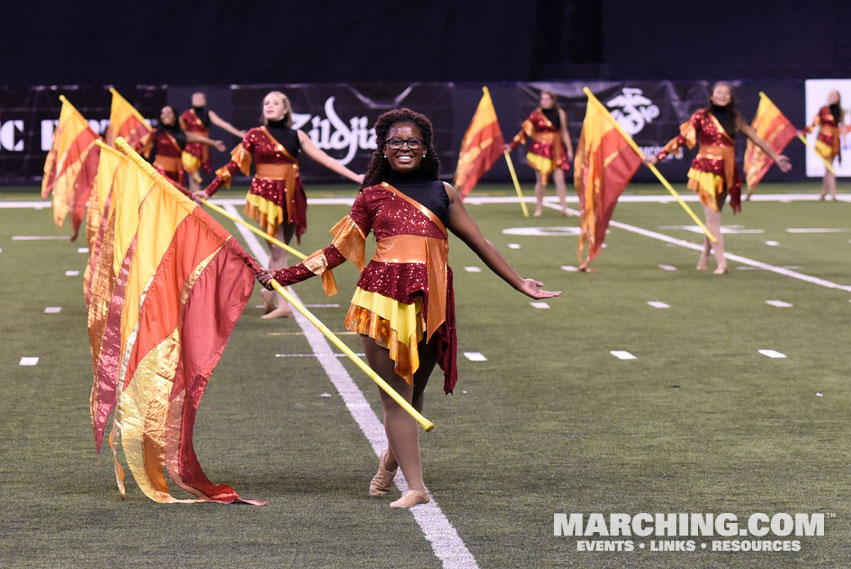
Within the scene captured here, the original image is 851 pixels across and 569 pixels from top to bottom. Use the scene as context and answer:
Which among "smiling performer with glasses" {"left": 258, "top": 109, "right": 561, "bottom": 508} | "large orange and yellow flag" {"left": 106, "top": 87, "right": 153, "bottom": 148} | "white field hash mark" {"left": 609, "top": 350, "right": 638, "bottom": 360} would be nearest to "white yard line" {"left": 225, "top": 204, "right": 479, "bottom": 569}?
"smiling performer with glasses" {"left": 258, "top": 109, "right": 561, "bottom": 508}

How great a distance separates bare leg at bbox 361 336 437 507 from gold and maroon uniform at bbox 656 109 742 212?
30.8 feet

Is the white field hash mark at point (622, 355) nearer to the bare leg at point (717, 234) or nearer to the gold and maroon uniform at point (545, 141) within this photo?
the bare leg at point (717, 234)

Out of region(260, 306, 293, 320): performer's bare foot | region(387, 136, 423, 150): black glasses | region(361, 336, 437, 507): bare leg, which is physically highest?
region(387, 136, 423, 150): black glasses

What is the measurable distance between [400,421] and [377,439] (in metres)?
1.35

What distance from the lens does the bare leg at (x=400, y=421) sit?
6504mm

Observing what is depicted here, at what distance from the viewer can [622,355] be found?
10664 mm

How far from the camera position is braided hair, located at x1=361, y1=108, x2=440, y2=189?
660 cm

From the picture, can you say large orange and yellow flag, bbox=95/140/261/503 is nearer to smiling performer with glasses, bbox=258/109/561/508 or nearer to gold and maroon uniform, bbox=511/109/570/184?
smiling performer with glasses, bbox=258/109/561/508

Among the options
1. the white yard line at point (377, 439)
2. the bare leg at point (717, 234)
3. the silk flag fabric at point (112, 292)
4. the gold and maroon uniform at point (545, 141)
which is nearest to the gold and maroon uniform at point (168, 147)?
the gold and maroon uniform at point (545, 141)

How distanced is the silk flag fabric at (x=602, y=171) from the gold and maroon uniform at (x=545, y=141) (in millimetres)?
8019

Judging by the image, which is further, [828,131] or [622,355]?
[828,131]

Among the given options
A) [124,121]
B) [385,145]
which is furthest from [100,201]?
[124,121]

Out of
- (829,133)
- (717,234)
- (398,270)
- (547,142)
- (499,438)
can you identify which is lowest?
(499,438)

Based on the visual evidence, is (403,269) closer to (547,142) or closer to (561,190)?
(547,142)
